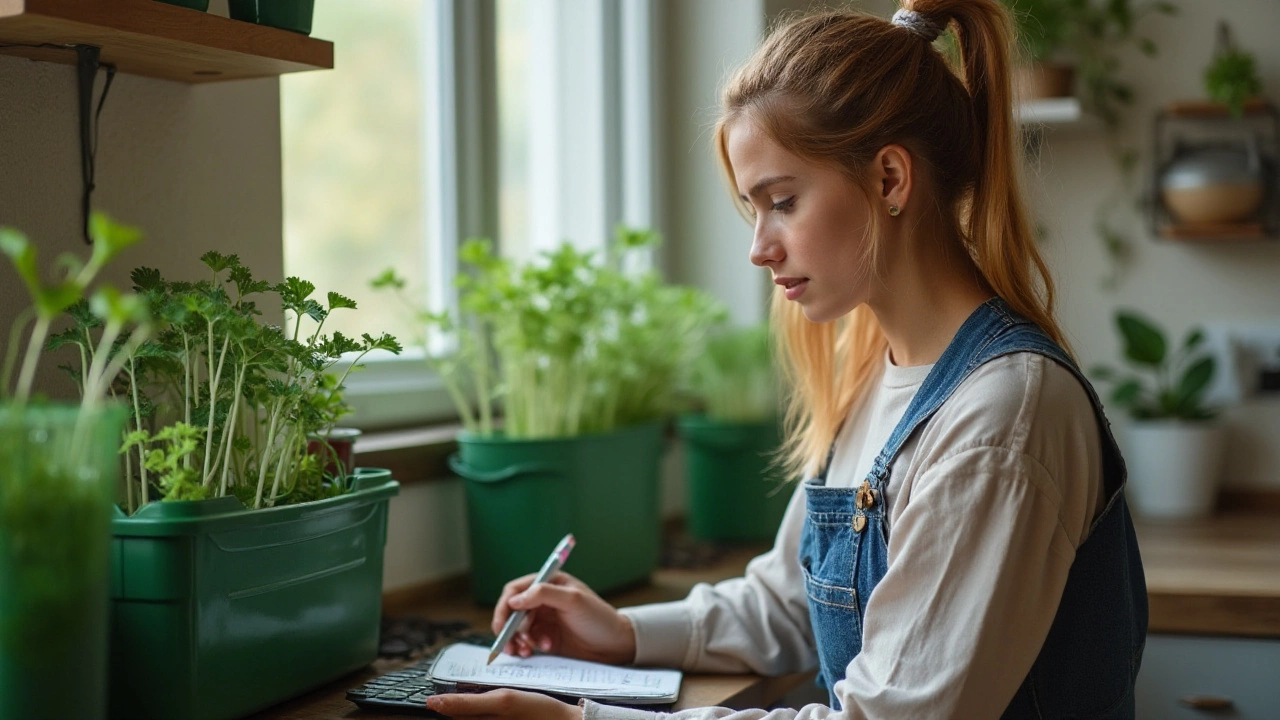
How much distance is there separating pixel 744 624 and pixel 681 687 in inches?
5.2

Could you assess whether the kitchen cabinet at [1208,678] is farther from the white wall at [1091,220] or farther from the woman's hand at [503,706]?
the woman's hand at [503,706]

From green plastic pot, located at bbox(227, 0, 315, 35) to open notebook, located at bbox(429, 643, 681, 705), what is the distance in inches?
26.4

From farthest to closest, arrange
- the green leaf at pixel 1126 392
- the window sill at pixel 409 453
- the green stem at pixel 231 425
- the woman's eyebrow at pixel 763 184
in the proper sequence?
the green leaf at pixel 1126 392 < the window sill at pixel 409 453 < the woman's eyebrow at pixel 763 184 < the green stem at pixel 231 425

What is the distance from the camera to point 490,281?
177 cm

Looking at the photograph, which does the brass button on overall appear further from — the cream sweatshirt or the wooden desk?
the wooden desk

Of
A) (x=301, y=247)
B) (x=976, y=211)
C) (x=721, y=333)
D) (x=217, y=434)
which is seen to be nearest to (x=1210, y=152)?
(x=721, y=333)

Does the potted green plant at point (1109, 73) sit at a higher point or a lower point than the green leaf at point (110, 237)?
higher

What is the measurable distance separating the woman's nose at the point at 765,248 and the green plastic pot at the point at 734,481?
0.96 meters

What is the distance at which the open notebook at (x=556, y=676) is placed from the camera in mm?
1188

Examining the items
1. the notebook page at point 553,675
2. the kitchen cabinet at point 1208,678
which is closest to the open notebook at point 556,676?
the notebook page at point 553,675

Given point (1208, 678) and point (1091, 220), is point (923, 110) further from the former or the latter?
point (1091, 220)

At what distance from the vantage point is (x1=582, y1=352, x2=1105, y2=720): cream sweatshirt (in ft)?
3.14

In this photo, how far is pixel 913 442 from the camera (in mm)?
1115

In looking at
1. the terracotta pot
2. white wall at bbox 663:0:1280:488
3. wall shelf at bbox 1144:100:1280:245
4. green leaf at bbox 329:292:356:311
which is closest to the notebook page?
green leaf at bbox 329:292:356:311
